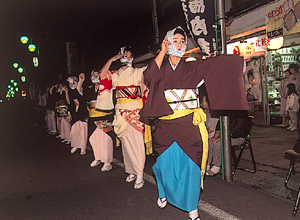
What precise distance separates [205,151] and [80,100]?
4.86 meters

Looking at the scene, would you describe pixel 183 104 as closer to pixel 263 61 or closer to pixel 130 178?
pixel 130 178

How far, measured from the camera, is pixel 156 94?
3617 millimetres

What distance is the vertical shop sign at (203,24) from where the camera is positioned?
5.18m

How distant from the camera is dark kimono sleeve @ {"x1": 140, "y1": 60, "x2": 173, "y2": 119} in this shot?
354cm

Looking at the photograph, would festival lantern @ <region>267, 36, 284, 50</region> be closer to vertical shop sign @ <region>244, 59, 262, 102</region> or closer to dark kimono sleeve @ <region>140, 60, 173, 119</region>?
vertical shop sign @ <region>244, 59, 262, 102</region>

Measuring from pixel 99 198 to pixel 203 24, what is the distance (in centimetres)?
327

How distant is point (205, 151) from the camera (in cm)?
372

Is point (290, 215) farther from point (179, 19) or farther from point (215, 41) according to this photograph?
point (179, 19)

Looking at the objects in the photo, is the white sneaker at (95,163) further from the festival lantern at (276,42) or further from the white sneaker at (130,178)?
the festival lantern at (276,42)

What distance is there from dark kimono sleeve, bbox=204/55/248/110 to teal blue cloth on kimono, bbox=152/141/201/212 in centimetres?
76

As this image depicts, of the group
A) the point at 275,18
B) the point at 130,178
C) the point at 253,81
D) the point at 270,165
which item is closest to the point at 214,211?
the point at 130,178

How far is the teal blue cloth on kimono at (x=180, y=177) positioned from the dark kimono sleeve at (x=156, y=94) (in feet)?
1.34

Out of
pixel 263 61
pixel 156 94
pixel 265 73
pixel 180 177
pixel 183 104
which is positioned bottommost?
pixel 180 177

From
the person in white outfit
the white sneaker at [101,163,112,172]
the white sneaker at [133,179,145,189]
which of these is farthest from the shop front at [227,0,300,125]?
the white sneaker at [133,179,145,189]
